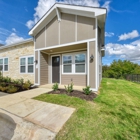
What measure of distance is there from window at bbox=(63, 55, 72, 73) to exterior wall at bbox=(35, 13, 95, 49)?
1.61 m

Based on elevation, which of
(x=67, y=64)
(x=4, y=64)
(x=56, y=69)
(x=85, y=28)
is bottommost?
(x=56, y=69)

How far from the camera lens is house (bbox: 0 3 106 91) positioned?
5.31 meters

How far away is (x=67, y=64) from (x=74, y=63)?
695mm

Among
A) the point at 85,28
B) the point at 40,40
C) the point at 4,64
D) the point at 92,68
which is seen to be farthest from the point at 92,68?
the point at 4,64

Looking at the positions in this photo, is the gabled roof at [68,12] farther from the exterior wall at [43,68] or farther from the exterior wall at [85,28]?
the exterior wall at [43,68]

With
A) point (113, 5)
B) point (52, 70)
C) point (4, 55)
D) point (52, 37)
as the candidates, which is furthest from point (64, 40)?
point (4, 55)

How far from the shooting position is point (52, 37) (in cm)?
677

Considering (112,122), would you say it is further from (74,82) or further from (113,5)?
(113,5)

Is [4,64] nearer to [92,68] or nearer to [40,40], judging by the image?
[40,40]

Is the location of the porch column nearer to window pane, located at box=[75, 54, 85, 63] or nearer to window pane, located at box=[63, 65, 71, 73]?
window pane, located at box=[75, 54, 85, 63]

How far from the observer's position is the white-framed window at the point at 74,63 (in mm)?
6911

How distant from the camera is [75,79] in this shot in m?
7.21

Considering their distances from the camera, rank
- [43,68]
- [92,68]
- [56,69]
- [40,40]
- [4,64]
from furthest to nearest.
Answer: [4,64]
[56,69]
[43,68]
[40,40]
[92,68]

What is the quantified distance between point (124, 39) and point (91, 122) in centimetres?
4575
